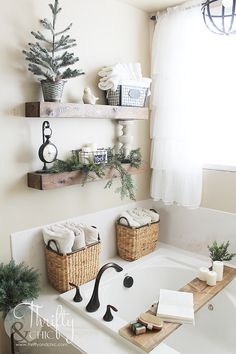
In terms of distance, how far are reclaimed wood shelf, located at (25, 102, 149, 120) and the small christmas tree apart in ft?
0.54

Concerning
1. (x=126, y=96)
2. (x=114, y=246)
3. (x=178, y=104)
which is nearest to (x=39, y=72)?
(x=126, y=96)

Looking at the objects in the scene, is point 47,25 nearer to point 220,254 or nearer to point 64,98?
point 64,98

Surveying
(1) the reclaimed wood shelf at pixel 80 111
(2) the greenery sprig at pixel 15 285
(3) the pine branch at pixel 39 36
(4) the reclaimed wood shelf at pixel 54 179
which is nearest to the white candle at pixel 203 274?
(4) the reclaimed wood shelf at pixel 54 179

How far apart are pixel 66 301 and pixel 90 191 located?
0.78m

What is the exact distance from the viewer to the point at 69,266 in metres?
1.92

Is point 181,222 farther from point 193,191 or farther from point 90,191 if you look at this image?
point 90,191

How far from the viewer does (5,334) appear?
185cm

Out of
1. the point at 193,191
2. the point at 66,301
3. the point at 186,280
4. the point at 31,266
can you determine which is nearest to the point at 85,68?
the point at 193,191

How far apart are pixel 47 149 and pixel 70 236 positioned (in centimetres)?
54

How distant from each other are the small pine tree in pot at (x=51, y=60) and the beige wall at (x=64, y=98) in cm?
8

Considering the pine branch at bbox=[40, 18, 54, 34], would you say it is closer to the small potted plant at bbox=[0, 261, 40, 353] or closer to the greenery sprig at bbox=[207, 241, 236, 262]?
the small potted plant at bbox=[0, 261, 40, 353]

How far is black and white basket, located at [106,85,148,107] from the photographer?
7.17 ft

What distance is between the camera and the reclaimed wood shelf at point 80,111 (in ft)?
5.77

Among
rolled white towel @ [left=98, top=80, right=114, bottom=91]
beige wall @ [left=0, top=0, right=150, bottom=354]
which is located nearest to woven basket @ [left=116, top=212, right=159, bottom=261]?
beige wall @ [left=0, top=0, right=150, bottom=354]
